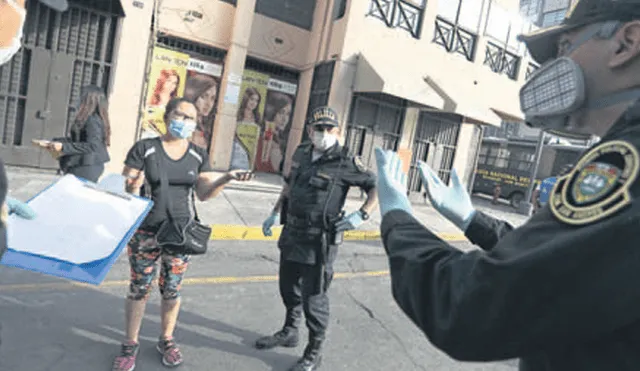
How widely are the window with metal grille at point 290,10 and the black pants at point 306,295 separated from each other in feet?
30.7

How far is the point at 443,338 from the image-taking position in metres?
0.90

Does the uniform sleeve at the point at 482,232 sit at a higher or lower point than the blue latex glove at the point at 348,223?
higher

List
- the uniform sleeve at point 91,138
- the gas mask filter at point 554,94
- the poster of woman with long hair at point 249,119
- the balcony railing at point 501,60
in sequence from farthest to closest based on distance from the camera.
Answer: the balcony railing at point 501,60 → the poster of woman with long hair at point 249,119 → the uniform sleeve at point 91,138 → the gas mask filter at point 554,94

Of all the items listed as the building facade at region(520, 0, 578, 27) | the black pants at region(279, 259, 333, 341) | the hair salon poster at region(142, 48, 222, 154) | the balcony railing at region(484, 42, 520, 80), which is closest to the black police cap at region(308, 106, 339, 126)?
the black pants at region(279, 259, 333, 341)

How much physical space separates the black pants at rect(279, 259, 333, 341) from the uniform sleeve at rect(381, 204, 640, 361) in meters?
2.29

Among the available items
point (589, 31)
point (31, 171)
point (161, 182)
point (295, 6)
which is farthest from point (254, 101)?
point (589, 31)

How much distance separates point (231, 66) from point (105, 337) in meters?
8.33

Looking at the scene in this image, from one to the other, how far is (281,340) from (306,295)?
0.53 metres

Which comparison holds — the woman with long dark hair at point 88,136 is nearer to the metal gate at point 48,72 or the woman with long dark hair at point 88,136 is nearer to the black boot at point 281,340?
the black boot at point 281,340

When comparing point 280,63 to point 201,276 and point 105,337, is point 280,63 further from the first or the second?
point 105,337

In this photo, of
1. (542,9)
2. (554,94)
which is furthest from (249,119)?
(542,9)

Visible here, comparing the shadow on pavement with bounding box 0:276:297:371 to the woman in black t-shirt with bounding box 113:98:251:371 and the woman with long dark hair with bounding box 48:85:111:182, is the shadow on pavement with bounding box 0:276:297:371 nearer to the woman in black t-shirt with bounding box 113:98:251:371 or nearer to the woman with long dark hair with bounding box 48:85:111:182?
the woman in black t-shirt with bounding box 113:98:251:371

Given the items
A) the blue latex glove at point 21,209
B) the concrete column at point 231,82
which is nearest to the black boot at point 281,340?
the blue latex glove at point 21,209

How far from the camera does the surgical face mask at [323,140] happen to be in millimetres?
3453
